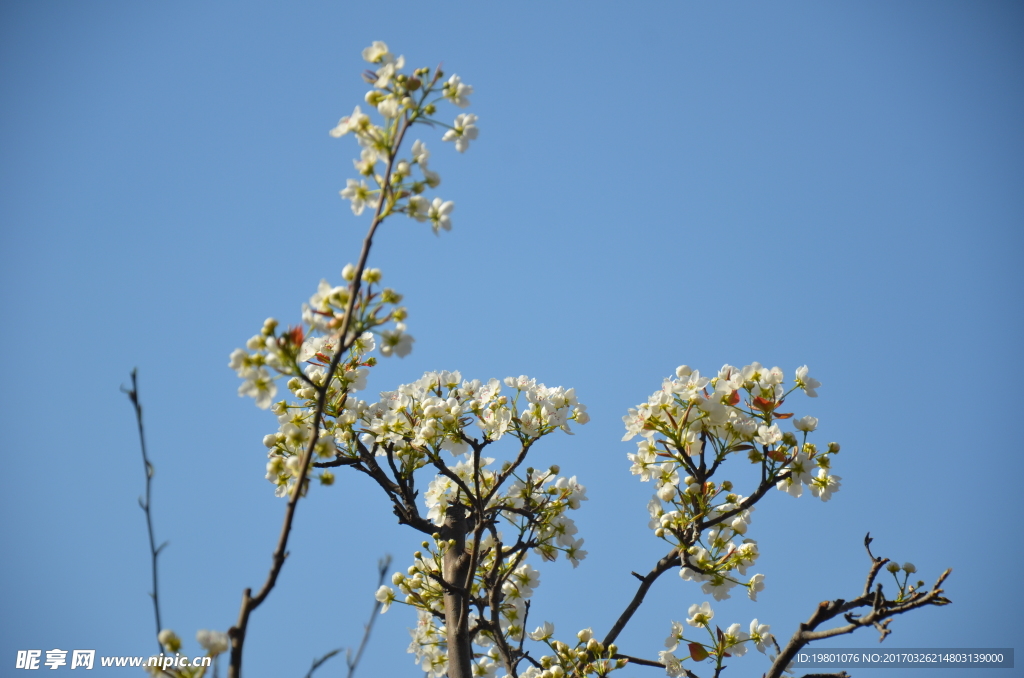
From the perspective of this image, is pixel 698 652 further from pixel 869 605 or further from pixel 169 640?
pixel 169 640

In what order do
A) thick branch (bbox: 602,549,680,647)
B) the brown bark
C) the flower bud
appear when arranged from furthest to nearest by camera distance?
thick branch (bbox: 602,549,680,647) < the brown bark < the flower bud

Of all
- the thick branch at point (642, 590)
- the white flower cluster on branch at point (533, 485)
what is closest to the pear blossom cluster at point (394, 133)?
the white flower cluster on branch at point (533, 485)

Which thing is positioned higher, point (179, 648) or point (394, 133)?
point (394, 133)

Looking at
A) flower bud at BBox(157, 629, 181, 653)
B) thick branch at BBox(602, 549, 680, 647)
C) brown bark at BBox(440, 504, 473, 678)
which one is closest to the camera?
flower bud at BBox(157, 629, 181, 653)

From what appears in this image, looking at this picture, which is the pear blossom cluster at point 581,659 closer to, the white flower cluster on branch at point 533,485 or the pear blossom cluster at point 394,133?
the white flower cluster on branch at point 533,485

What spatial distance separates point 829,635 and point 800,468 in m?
1.01

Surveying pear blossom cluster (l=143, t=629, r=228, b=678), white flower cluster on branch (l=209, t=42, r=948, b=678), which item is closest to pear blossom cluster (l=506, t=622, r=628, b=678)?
white flower cluster on branch (l=209, t=42, r=948, b=678)

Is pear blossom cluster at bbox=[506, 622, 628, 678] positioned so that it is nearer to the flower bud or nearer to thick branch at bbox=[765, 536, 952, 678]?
thick branch at bbox=[765, 536, 952, 678]

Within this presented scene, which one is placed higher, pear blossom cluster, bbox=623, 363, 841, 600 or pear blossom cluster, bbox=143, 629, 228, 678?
pear blossom cluster, bbox=623, 363, 841, 600

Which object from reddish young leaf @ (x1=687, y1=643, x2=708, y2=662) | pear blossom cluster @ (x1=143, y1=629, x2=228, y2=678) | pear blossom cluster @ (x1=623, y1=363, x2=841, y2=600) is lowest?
pear blossom cluster @ (x1=143, y1=629, x2=228, y2=678)

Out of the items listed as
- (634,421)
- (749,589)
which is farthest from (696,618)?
(634,421)

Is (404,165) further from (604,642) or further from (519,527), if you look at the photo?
(604,642)

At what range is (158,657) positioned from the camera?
2.22 m

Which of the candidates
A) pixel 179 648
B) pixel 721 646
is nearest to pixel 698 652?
pixel 721 646
